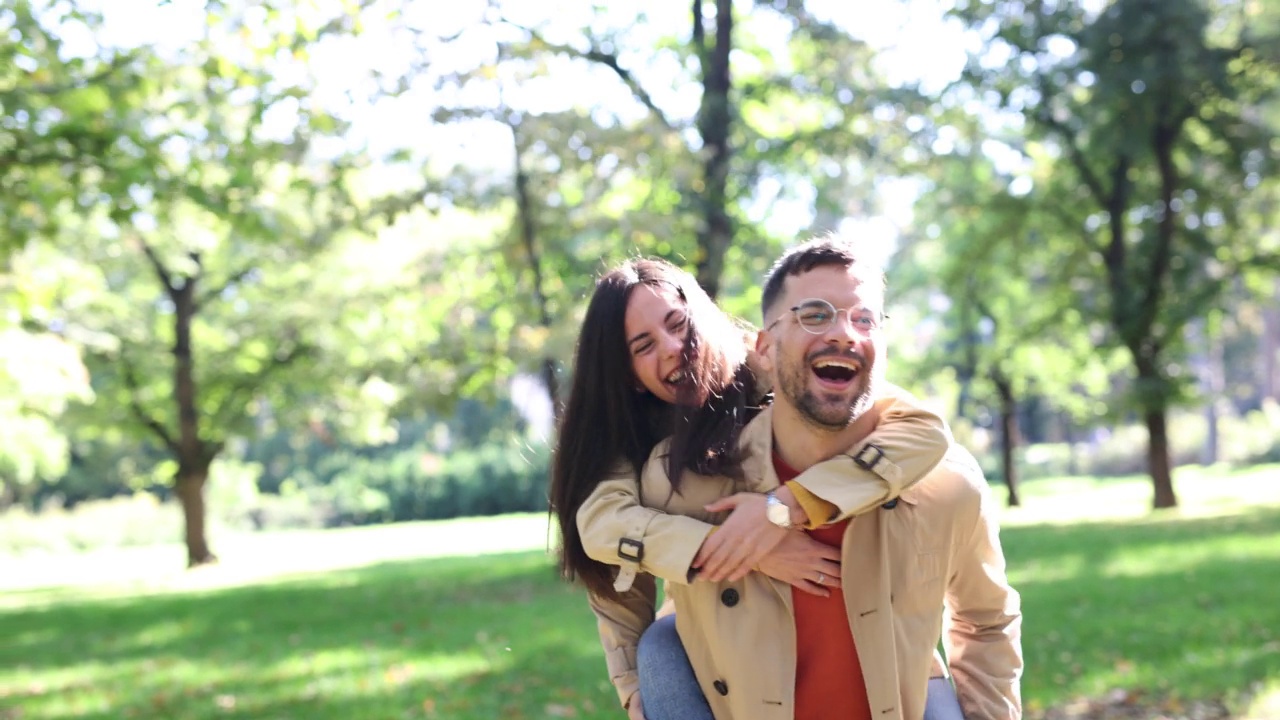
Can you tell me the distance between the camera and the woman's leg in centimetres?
301

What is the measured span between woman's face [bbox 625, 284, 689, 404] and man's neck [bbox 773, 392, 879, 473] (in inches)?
11.5

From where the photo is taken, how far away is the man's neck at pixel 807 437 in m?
3.08

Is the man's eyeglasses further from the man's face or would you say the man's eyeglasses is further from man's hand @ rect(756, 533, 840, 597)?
man's hand @ rect(756, 533, 840, 597)

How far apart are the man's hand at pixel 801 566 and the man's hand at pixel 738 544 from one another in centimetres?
3

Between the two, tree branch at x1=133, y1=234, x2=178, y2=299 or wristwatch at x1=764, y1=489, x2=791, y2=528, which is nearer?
wristwatch at x1=764, y1=489, x2=791, y2=528

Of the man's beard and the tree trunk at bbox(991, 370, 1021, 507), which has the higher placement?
the man's beard

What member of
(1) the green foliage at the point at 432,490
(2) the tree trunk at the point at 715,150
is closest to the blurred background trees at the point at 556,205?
(2) the tree trunk at the point at 715,150

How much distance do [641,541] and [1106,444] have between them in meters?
47.6

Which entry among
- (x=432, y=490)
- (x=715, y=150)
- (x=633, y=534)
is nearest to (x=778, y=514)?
(x=633, y=534)

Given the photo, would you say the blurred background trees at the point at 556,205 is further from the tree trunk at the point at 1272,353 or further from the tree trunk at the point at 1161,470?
the tree trunk at the point at 1272,353

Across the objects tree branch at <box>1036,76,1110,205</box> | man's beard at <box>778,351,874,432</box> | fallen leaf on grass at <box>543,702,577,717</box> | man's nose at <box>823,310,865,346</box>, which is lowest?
fallen leaf on grass at <box>543,702,577,717</box>

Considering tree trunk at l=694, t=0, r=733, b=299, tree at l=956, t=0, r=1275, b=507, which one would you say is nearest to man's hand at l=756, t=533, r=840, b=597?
tree trunk at l=694, t=0, r=733, b=299

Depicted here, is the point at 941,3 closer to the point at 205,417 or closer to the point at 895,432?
the point at 205,417

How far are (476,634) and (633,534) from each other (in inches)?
397
